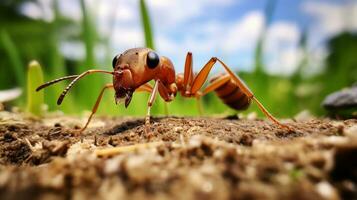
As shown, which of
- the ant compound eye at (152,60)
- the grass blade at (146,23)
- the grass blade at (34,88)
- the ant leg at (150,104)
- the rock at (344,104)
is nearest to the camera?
the ant leg at (150,104)

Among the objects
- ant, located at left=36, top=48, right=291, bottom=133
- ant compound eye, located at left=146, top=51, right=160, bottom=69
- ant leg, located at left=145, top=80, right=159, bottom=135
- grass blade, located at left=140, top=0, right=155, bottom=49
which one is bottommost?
ant leg, located at left=145, top=80, right=159, bottom=135

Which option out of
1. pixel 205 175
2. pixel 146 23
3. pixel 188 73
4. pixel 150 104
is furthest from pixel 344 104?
pixel 205 175

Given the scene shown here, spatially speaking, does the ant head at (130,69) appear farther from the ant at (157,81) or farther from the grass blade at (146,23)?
the grass blade at (146,23)

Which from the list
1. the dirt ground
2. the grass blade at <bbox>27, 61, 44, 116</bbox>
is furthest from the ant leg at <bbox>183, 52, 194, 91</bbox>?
the dirt ground

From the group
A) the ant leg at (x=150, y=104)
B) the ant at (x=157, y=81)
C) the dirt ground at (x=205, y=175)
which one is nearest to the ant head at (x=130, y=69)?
the ant at (x=157, y=81)

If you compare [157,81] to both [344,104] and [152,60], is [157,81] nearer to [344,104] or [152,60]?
[152,60]

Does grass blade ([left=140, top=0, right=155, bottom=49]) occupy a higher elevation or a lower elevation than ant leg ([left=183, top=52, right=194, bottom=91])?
higher

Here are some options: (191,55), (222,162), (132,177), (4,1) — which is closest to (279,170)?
(222,162)

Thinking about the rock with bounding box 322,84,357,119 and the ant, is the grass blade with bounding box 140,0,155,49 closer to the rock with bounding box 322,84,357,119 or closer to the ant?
the ant
